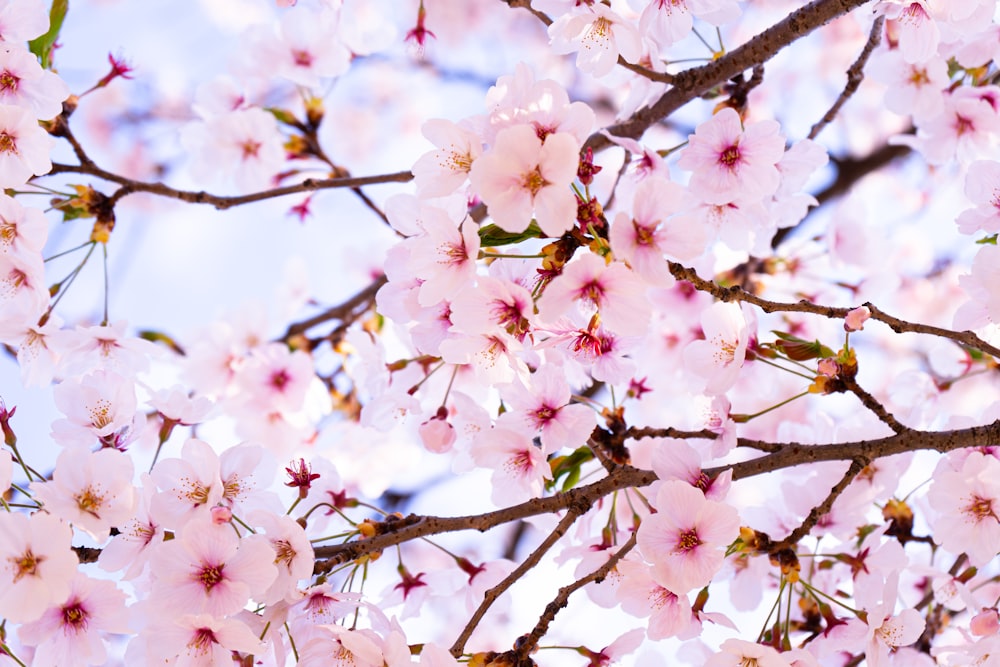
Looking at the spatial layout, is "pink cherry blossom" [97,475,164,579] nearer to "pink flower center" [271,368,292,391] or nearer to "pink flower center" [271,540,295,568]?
"pink flower center" [271,540,295,568]

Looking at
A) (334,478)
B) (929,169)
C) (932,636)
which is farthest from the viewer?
(929,169)

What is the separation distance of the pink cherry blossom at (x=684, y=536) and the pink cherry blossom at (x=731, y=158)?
560 millimetres

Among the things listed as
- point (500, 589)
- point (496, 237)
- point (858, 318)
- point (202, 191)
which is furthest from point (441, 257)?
point (202, 191)

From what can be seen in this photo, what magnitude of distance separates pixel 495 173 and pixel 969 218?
93cm

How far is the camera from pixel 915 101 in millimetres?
2166

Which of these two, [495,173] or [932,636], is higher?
[495,173]

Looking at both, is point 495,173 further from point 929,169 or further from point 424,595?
point 929,169

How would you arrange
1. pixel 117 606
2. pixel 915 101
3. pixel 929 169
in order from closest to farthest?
pixel 117 606 → pixel 915 101 → pixel 929 169

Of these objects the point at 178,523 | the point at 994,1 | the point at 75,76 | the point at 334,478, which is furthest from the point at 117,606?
the point at 75,76

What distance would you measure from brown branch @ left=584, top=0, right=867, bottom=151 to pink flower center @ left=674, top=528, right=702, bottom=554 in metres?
0.66

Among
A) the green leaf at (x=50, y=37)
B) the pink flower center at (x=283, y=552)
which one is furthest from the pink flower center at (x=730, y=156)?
the green leaf at (x=50, y=37)

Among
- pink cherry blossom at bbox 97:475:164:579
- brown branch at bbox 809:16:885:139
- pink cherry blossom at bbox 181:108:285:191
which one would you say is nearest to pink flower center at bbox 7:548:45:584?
pink cherry blossom at bbox 97:475:164:579

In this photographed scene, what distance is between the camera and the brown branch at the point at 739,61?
63.2 inches

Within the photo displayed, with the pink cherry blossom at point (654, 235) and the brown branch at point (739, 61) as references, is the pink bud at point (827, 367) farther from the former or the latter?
the brown branch at point (739, 61)
